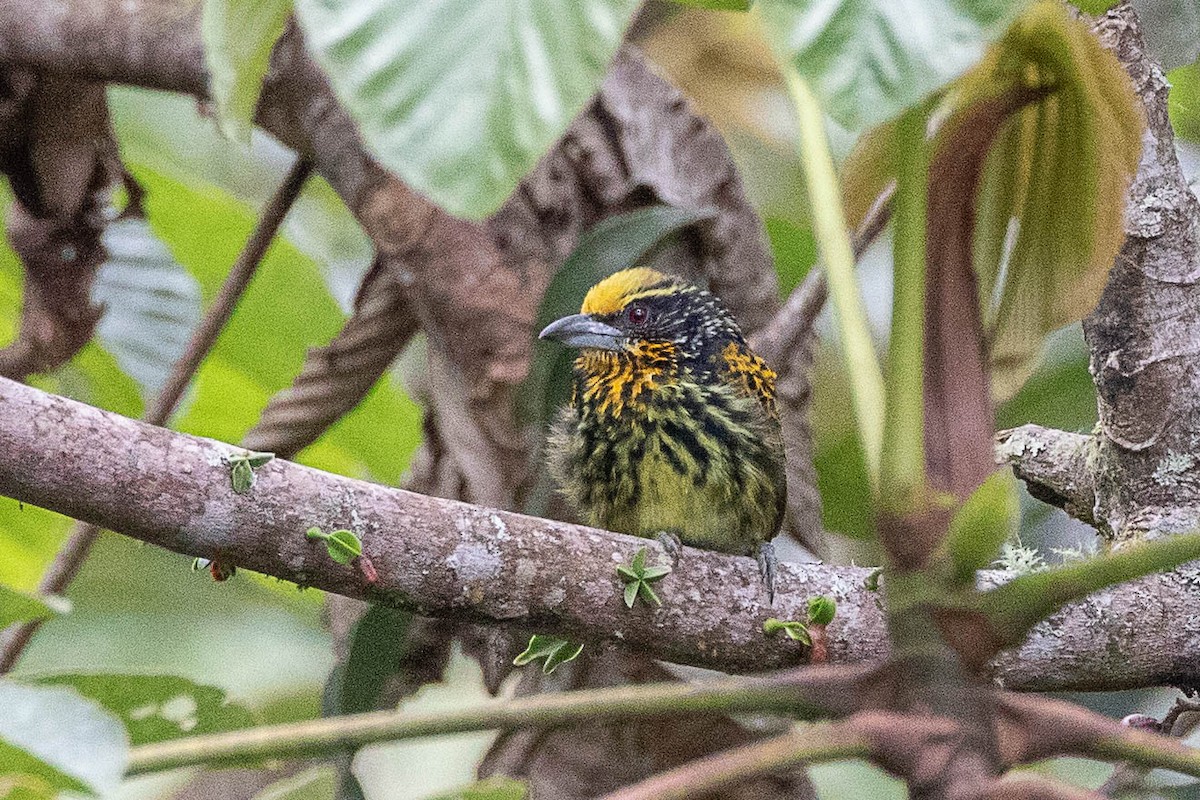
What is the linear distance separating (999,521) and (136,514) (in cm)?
74

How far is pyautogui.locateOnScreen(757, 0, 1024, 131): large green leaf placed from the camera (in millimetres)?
731

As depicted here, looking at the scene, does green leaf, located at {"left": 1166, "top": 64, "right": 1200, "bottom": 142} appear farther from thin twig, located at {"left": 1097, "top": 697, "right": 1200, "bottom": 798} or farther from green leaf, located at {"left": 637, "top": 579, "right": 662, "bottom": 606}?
green leaf, located at {"left": 637, "top": 579, "right": 662, "bottom": 606}

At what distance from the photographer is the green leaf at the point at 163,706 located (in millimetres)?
1254

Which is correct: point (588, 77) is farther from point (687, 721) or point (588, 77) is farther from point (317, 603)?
point (317, 603)

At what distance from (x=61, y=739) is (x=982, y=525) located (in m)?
0.60

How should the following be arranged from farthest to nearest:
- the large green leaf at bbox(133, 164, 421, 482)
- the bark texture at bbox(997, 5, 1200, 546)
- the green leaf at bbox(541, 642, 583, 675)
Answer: the large green leaf at bbox(133, 164, 421, 482), the bark texture at bbox(997, 5, 1200, 546), the green leaf at bbox(541, 642, 583, 675)

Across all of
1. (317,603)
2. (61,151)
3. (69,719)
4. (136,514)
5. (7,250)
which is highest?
Result: (69,719)

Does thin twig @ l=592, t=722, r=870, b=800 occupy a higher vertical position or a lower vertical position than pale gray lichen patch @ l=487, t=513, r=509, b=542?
higher

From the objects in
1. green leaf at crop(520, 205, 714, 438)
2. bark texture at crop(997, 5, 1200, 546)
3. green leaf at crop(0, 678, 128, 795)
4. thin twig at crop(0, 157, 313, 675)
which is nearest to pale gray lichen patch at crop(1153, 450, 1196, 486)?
bark texture at crop(997, 5, 1200, 546)

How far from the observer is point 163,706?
1297mm

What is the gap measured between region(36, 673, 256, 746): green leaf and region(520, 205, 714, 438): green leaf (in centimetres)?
106

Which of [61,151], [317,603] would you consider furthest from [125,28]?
[317,603]

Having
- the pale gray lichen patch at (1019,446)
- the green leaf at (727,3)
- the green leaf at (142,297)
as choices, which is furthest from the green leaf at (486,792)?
the green leaf at (142,297)

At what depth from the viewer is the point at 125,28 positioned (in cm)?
239
